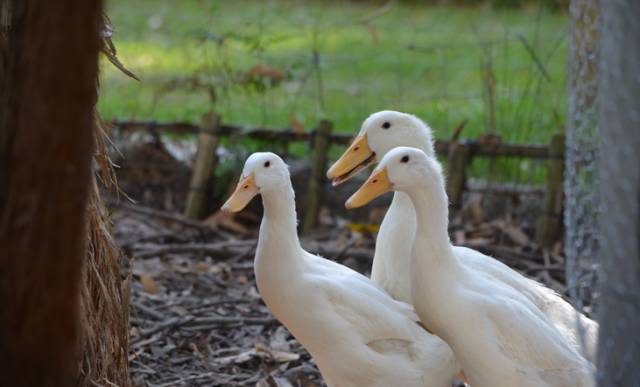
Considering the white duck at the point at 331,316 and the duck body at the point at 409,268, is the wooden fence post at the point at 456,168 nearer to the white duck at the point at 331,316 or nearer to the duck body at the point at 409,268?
the duck body at the point at 409,268

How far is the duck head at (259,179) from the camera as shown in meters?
3.86

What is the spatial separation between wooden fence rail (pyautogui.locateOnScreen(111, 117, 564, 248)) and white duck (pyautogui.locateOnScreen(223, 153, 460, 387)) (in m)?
2.29

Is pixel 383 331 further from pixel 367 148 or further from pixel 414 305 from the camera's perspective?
pixel 367 148

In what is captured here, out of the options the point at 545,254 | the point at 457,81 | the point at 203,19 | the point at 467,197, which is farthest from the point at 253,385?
the point at 203,19

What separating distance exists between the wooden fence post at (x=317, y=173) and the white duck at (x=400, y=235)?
1.93 metres

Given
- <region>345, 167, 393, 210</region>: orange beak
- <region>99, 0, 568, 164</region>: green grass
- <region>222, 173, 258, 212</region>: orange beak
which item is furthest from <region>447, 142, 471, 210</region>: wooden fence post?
<region>222, 173, 258, 212</region>: orange beak

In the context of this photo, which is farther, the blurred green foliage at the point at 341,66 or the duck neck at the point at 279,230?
the blurred green foliage at the point at 341,66

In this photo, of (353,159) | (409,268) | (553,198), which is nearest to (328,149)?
(553,198)

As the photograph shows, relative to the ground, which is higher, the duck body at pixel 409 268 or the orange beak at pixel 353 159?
the orange beak at pixel 353 159

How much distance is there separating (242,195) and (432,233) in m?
0.68

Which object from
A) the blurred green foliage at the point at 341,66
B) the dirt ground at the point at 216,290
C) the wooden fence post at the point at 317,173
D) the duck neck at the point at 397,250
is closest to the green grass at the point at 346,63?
the blurred green foliage at the point at 341,66

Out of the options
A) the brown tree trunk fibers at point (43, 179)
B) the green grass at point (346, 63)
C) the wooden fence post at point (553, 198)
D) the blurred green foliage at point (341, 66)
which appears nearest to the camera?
the brown tree trunk fibers at point (43, 179)

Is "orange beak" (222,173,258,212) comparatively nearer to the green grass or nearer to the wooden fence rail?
the wooden fence rail

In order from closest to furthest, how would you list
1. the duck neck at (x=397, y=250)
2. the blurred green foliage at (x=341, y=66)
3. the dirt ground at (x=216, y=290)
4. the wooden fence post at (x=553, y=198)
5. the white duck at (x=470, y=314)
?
the white duck at (x=470, y=314) → the duck neck at (x=397, y=250) → the dirt ground at (x=216, y=290) → the wooden fence post at (x=553, y=198) → the blurred green foliage at (x=341, y=66)
